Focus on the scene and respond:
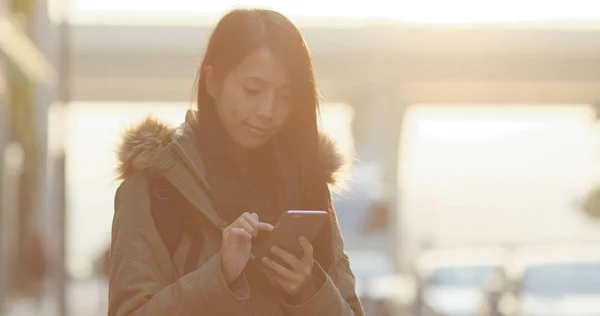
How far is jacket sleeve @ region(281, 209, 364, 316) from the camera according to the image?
313 cm

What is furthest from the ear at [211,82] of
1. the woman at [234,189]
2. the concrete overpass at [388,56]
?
the concrete overpass at [388,56]

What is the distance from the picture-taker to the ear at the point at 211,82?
3246 mm

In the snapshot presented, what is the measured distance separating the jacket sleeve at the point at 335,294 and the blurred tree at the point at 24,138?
91.1 ft

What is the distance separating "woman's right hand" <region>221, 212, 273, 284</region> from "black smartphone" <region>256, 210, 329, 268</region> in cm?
2

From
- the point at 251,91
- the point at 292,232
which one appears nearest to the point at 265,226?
the point at 292,232

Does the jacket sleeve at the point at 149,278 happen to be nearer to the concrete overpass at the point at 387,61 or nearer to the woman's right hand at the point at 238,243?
the woman's right hand at the point at 238,243

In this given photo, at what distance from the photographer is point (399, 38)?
44.8m

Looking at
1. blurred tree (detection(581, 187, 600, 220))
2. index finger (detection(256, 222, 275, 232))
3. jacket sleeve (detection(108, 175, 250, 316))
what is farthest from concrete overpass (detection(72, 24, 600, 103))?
index finger (detection(256, 222, 275, 232))

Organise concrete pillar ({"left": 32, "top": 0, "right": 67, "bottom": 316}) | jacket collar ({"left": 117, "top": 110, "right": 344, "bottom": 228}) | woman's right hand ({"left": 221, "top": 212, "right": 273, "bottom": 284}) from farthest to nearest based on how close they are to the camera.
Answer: concrete pillar ({"left": 32, "top": 0, "right": 67, "bottom": 316}) → jacket collar ({"left": 117, "top": 110, "right": 344, "bottom": 228}) → woman's right hand ({"left": 221, "top": 212, "right": 273, "bottom": 284})

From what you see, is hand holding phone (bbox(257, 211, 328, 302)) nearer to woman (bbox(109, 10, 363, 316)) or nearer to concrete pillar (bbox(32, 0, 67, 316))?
woman (bbox(109, 10, 363, 316))

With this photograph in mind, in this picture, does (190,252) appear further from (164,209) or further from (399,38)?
(399,38)

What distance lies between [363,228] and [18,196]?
1075cm

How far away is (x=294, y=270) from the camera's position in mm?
3070

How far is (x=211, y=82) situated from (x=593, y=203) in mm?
42986
